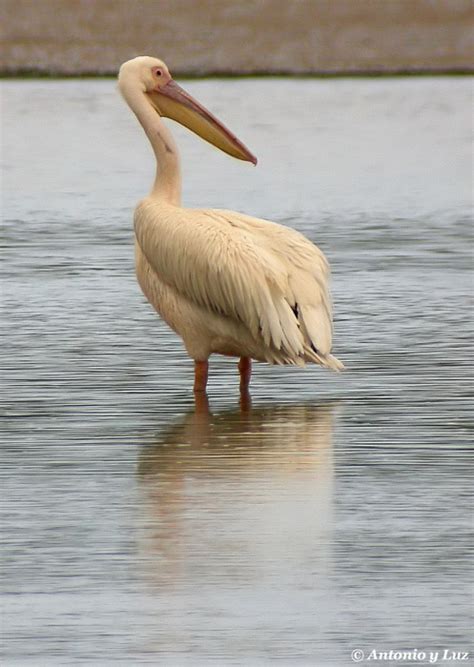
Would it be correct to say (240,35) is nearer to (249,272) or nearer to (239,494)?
(249,272)

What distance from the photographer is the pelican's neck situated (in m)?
7.27

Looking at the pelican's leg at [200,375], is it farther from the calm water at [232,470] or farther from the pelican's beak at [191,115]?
the pelican's beak at [191,115]

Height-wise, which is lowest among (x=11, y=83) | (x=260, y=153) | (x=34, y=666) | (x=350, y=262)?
(x=11, y=83)

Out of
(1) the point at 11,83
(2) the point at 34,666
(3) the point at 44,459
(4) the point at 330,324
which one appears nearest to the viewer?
(2) the point at 34,666

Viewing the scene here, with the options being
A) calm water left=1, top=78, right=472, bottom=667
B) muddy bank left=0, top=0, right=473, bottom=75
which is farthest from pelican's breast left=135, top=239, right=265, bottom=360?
muddy bank left=0, top=0, right=473, bottom=75

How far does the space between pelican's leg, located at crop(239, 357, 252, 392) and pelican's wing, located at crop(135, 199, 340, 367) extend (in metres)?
0.20

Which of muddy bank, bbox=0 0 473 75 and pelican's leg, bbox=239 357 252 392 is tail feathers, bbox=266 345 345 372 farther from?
muddy bank, bbox=0 0 473 75

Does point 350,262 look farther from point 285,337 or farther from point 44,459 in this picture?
point 44,459

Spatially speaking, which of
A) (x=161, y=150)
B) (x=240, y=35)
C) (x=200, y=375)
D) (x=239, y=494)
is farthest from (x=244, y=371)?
(x=240, y=35)

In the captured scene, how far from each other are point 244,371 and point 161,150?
96 cm

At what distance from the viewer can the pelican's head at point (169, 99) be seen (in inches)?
297

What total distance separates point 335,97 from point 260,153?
7.62 metres

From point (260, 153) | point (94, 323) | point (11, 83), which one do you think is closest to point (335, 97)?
point (11, 83)

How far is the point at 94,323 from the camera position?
326 inches
